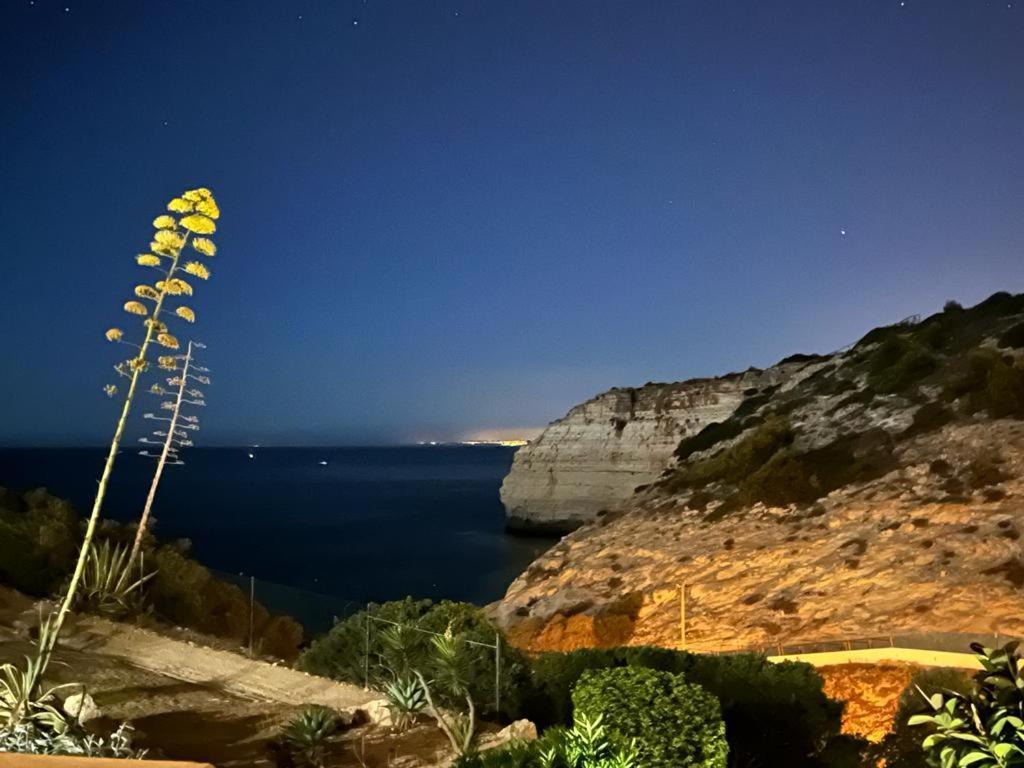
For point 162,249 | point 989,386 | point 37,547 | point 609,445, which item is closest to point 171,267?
point 162,249

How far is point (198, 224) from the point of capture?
26.7 feet

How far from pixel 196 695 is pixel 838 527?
19274 millimetres

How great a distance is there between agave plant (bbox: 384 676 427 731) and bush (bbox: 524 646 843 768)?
3.83 ft

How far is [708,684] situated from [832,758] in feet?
4.60

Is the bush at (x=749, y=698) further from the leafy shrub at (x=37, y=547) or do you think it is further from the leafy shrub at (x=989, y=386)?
the leafy shrub at (x=989, y=386)

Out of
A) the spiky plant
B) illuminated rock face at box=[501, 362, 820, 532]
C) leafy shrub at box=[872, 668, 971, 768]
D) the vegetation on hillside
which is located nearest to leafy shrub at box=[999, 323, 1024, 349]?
the vegetation on hillside

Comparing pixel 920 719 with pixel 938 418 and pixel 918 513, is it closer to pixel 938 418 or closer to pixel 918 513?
pixel 918 513

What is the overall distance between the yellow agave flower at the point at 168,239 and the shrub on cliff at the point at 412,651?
Result: 16.1 ft

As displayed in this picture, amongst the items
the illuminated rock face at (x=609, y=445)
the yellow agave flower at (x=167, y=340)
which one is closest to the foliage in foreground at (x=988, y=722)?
A: the yellow agave flower at (x=167, y=340)

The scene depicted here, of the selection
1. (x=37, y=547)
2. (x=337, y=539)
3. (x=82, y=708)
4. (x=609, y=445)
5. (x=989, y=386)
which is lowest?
(x=337, y=539)

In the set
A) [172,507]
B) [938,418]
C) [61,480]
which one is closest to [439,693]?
[938,418]

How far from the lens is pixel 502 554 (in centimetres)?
5909

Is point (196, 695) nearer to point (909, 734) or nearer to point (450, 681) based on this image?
point (450, 681)

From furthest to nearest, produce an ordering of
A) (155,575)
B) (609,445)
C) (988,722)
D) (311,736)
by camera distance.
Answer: (609,445), (155,575), (311,736), (988,722)
